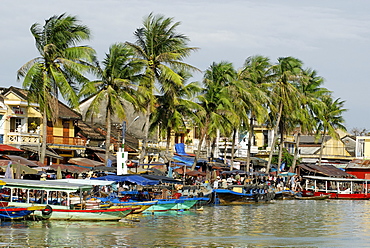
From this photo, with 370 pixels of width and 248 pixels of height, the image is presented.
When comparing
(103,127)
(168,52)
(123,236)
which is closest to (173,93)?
(168,52)

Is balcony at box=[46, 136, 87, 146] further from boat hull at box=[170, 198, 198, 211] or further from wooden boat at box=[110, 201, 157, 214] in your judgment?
wooden boat at box=[110, 201, 157, 214]

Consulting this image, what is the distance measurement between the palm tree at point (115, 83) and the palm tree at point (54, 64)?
3.99 metres

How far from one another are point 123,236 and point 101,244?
2.71m

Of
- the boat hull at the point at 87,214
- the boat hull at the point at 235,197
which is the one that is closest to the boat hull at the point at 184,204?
the boat hull at the point at 235,197

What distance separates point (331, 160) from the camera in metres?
99.4

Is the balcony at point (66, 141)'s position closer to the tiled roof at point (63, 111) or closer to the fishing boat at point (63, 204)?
the tiled roof at point (63, 111)

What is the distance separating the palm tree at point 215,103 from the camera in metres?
60.3

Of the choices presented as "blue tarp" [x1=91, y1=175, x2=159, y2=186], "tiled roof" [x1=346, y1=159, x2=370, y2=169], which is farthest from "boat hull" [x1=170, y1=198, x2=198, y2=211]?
"tiled roof" [x1=346, y1=159, x2=370, y2=169]

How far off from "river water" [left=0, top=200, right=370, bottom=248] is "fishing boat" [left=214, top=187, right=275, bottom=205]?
8.37 metres

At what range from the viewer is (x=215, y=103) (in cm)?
6125

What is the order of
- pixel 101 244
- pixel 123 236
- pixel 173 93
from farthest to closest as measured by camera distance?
pixel 173 93, pixel 123 236, pixel 101 244

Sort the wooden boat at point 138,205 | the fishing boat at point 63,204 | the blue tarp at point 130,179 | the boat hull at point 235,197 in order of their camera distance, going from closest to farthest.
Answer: the fishing boat at point 63,204
the wooden boat at point 138,205
the blue tarp at point 130,179
the boat hull at point 235,197

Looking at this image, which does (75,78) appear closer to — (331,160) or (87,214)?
(87,214)

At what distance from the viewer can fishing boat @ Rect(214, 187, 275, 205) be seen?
2073 inches
